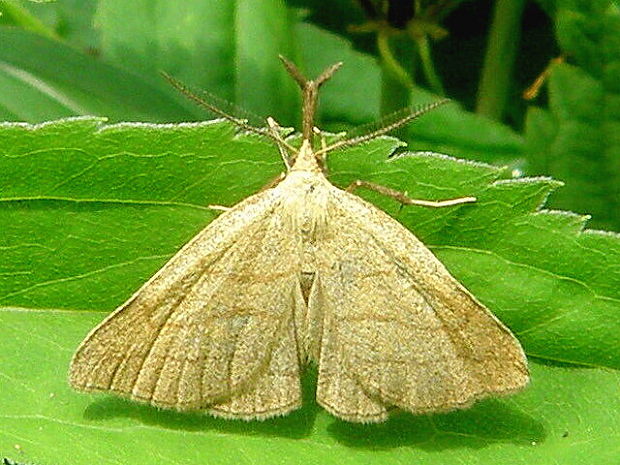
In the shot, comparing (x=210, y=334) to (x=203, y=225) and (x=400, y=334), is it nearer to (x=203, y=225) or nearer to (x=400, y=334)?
(x=203, y=225)

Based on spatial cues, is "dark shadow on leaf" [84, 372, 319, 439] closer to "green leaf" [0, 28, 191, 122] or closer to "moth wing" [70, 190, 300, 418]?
"moth wing" [70, 190, 300, 418]

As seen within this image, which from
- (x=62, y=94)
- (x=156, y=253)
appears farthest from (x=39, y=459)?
(x=62, y=94)

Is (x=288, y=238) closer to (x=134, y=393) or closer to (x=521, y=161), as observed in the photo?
(x=134, y=393)

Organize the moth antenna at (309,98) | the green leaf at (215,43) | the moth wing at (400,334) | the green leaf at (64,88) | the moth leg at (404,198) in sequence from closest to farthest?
the moth wing at (400,334) < the moth leg at (404,198) < the moth antenna at (309,98) < the green leaf at (64,88) < the green leaf at (215,43)

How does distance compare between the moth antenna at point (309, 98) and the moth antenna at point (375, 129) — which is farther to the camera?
the moth antenna at point (309, 98)

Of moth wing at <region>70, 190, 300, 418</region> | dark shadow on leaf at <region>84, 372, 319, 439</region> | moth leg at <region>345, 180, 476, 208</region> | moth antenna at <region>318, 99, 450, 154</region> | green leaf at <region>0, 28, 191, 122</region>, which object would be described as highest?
green leaf at <region>0, 28, 191, 122</region>

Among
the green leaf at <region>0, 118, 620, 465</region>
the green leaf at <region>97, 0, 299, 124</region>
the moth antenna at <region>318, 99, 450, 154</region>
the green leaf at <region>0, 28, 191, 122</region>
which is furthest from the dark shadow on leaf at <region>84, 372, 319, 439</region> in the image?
the green leaf at <region>97, 0, 299, 124</region>

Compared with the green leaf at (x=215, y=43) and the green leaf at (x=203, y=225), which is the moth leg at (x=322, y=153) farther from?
the green leaf at (x=215, y=43)

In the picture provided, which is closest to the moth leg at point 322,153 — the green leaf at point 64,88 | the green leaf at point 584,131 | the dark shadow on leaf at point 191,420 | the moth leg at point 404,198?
the moth leg at point 404,198
